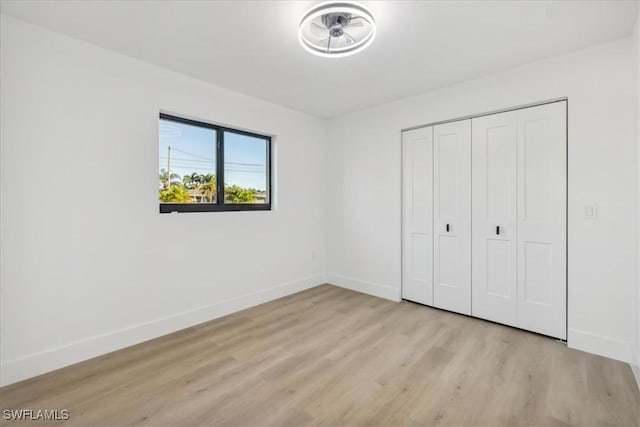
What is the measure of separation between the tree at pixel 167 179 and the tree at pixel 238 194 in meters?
0.55

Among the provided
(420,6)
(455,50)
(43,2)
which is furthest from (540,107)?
(43,2)

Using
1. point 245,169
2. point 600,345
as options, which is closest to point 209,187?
point 245,169

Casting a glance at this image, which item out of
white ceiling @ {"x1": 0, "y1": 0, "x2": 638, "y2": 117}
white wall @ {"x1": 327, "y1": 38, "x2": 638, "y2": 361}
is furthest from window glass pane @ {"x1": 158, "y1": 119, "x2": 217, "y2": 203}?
white wall @ {"x1": 327, "y1": 38, "x2": 638, "y2": 361}

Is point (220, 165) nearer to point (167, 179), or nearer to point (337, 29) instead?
point (167, 179)

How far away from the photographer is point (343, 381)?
79.8 inches

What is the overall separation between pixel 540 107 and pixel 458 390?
2.55 m

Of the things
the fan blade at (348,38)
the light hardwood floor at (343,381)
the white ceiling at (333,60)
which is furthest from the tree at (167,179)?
the fan blade at (348,38)

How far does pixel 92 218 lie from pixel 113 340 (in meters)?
1.04

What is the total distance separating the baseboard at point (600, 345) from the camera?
2.24 metres

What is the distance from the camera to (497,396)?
1.86 m

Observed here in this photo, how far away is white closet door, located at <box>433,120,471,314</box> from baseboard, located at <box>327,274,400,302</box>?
1.73 feet

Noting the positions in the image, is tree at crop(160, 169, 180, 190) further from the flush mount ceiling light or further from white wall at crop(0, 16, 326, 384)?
the flush mount ceiling light

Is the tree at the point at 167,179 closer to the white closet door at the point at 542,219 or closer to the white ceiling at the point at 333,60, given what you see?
the white ceiling at the point at 333,60

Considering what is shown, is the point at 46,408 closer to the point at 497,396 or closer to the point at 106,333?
the point at 106,333
